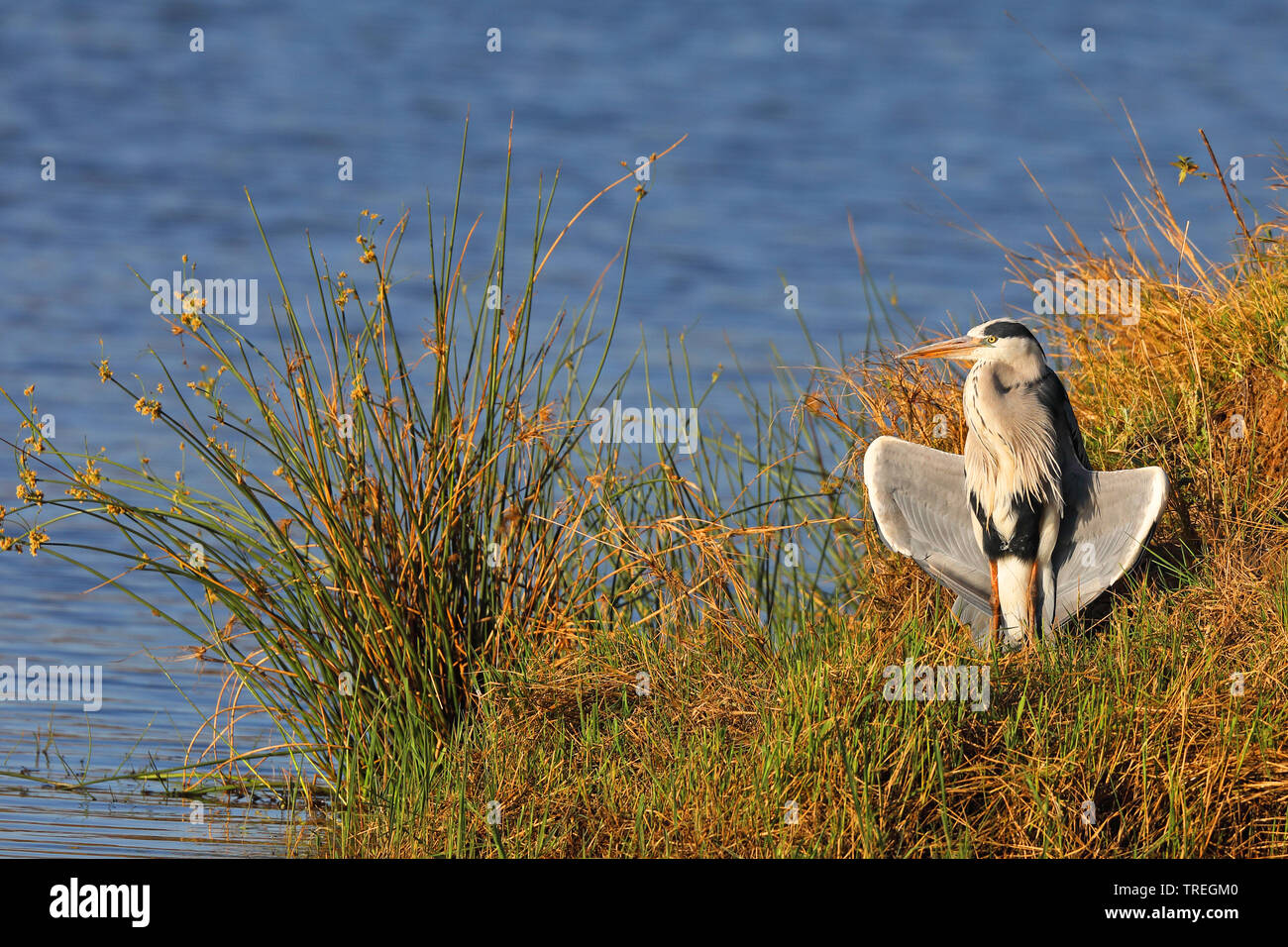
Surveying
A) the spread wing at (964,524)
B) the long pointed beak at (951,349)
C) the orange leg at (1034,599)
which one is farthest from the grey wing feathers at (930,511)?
the long pointed beak at (951,349)

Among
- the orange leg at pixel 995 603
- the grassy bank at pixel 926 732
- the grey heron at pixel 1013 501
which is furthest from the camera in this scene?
the orange leg at pixel 995 603

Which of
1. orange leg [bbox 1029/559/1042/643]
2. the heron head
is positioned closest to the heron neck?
the heron head

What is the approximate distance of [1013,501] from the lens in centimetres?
483

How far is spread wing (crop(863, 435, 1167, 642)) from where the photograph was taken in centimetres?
485

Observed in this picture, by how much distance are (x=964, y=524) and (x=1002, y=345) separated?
651 millimetres

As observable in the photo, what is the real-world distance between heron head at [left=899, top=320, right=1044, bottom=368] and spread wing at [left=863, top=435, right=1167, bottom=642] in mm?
383

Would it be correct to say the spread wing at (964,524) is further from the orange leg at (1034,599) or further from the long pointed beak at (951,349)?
the long pointed beak at (951,349)

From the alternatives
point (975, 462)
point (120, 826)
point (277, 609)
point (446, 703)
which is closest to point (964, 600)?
point (975, 462)

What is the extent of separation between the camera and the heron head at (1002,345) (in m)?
4.89

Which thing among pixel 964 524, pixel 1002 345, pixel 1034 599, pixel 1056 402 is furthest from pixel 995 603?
pixel 1002 345

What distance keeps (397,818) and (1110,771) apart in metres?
2.19

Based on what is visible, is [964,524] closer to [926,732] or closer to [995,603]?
[995,603]

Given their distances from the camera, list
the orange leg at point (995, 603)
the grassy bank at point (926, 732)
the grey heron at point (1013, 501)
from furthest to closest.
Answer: the orange leg at point (995, 603), the grey heron at point (1013, 501), the grassy bank at point (926, 732)

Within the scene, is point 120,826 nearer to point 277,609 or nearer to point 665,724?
point 277,609
